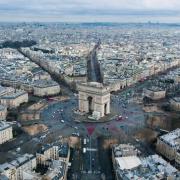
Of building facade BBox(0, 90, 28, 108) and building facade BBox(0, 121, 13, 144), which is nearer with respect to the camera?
building facade BBox(0, 121, 13, 144)

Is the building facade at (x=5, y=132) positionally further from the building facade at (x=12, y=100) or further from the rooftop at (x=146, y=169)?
the rooftop at (x=146, y=169)

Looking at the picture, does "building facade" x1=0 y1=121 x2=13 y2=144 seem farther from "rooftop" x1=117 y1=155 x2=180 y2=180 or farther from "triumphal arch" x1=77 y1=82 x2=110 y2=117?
"rooftop" x1=117 y1=155 x2=180 y2=180

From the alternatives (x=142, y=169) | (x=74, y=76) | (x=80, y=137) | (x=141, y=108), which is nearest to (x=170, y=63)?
(x=74, y=76)

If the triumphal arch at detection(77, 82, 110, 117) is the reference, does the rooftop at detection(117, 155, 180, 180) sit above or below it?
below

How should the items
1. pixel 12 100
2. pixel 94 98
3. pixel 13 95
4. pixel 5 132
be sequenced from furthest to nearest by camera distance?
1. pixel 13 95
2. pixel 12 100
3. pixel 94 98
4. pixel 5 132

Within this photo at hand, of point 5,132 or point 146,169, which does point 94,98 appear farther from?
point 146,169

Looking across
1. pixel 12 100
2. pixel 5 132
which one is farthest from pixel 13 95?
pixel 5 132

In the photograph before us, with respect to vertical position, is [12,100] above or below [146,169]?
above

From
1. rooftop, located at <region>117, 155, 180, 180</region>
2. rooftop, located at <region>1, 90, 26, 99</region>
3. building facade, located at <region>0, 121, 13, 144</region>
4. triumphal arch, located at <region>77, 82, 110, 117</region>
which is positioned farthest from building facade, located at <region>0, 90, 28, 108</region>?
rooftop, located at <region>117, 155, 180, 180</region>
